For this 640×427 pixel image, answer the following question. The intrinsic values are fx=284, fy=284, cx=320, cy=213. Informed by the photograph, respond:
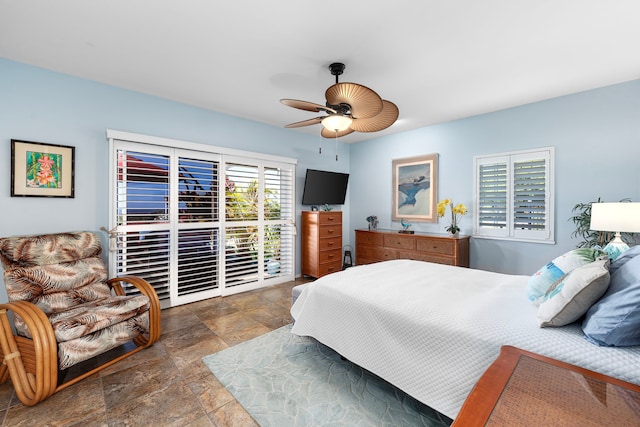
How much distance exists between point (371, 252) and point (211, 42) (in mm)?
3719

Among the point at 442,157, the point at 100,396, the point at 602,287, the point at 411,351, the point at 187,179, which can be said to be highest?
the point at 442,157

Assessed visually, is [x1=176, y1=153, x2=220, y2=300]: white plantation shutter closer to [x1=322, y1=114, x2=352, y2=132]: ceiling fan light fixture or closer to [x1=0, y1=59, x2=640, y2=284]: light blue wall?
[x1=0, y1=59, x2=640, y2=284]: light blue wall

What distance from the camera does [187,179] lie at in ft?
11.9

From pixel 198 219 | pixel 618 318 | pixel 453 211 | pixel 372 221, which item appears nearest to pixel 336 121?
pixel 618 318

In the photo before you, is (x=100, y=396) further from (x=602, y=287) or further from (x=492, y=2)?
(x=492, y=2)

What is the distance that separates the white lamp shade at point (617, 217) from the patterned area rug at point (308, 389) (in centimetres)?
228

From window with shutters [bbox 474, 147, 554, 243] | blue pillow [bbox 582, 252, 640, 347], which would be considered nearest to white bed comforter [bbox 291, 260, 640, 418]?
blue pillow [bbox 582, 252, 640, 347]

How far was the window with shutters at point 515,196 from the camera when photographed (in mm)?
3467

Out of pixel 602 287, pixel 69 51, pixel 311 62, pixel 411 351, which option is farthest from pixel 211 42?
pixel 602 287

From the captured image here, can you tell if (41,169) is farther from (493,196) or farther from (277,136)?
(493,196)

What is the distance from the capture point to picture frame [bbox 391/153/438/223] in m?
4.50

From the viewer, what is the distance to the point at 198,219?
3.72 meters

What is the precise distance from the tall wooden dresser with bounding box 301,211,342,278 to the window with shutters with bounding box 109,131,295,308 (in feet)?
0.83

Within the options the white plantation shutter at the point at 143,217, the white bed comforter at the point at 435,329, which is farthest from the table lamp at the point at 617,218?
the white plantation shutter at the point at 143,217
